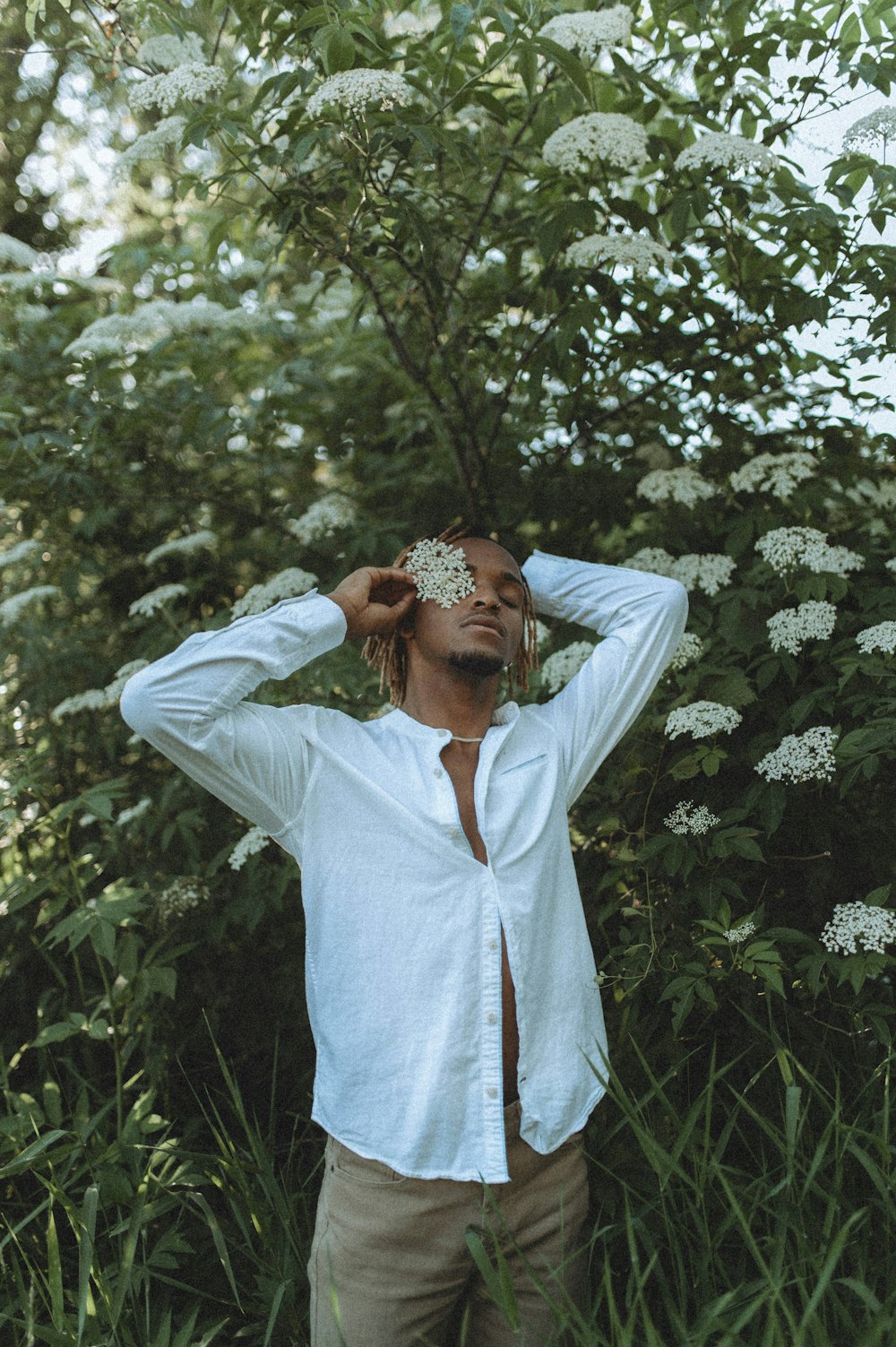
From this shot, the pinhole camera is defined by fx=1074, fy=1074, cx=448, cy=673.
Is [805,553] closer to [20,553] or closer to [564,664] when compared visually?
[564,664]

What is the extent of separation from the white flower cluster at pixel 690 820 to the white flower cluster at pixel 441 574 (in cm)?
69

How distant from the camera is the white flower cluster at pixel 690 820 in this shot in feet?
7.38

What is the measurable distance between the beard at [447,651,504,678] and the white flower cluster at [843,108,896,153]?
160 centimetres

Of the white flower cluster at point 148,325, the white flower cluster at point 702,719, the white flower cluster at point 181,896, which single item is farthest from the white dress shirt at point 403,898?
the white flower cluster at point 148,325

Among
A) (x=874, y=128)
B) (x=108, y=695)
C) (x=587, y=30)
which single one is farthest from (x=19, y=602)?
(x=874, y=128)

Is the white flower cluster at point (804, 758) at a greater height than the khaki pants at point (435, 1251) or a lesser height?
greater

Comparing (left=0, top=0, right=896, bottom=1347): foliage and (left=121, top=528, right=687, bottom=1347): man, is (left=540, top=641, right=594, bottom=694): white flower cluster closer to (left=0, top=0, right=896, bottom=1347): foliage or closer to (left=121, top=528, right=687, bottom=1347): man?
(left=0, top=0, right=896, bottom=1347): foliage

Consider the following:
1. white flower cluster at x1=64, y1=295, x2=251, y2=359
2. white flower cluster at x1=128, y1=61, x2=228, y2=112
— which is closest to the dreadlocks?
white flower cluster at x1=128, y1=61, x2=228, y2=112

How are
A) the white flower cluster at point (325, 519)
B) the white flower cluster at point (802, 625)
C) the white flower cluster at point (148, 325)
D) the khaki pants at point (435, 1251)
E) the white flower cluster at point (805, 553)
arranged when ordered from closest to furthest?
1. the khaki pants at point (435, 1251)
2. the white flower cluster at point (802, 625)
3. the white flower cluster at point (805, 553)
4. the white flower cluster at point (325, 519)
5. the white flower cluster at point (148, 325)

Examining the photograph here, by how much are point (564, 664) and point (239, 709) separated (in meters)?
0.92

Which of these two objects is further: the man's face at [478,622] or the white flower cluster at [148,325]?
the white flower cluster at [148,325]

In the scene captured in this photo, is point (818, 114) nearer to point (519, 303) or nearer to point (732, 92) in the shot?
point (732, 92)

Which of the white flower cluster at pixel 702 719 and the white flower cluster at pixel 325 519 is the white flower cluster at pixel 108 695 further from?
the white flower cluster at pixel 702 719

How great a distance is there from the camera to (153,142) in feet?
9.43
